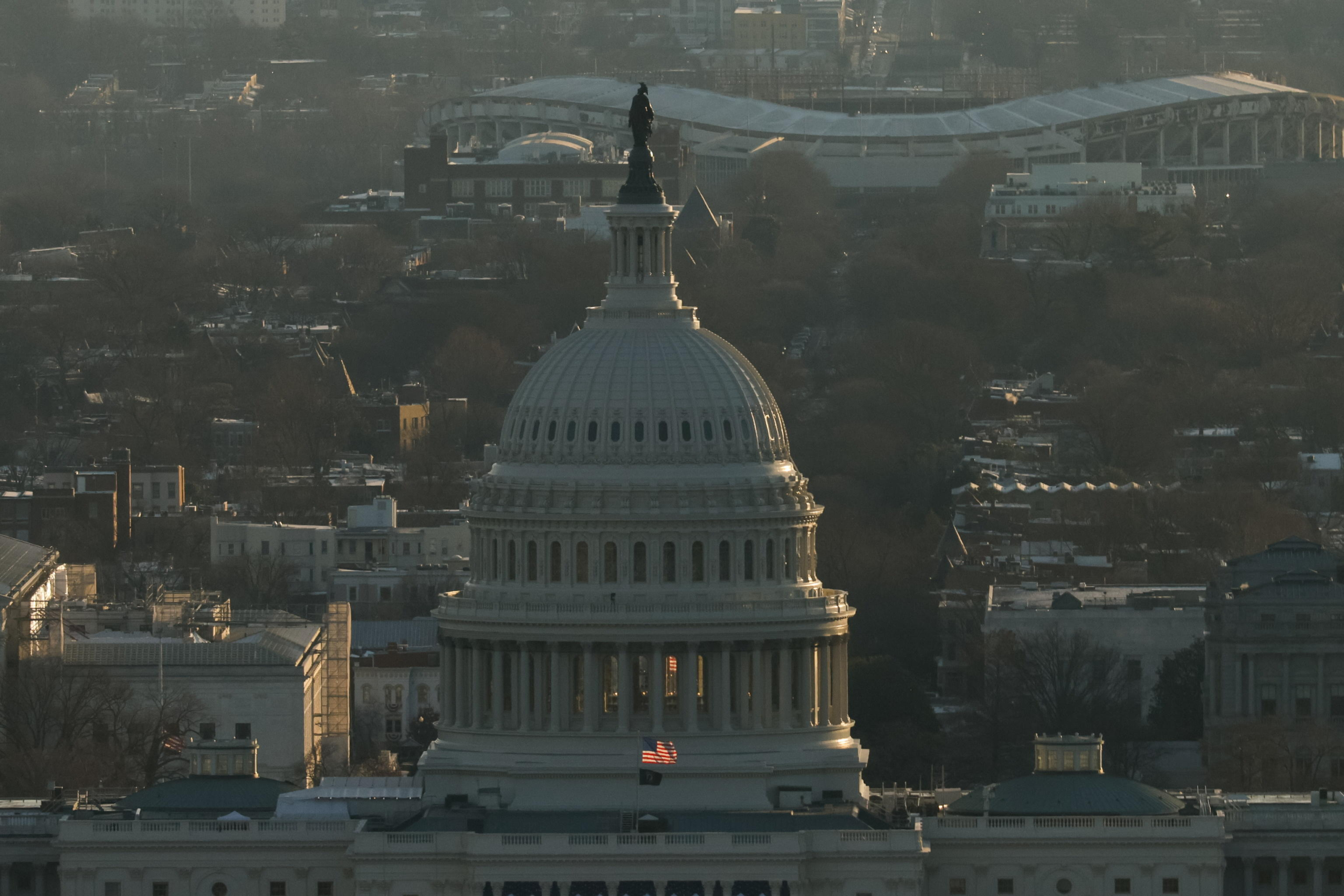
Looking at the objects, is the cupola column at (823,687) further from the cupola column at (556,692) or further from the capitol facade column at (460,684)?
the capitol facade column at (460,684)

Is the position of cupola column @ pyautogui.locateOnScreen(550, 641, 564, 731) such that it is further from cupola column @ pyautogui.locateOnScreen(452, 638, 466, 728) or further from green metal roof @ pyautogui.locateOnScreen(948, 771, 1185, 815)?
green metal roof @ pyautogui.locateOnScreen(948, 771, 1185, 815)

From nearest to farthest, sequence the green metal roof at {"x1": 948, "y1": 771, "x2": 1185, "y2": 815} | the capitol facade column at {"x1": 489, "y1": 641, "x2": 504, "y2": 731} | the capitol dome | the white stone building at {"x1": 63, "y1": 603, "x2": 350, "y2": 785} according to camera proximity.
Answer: the green metal roof at {"x1": 948, "y1": 771, "x2": 1185, "y2": 815}, the capitol dome, the capitol facade column at {"x1": 489, "y1": 641, "x2": 504, "y2": 731}, the white stone building at {"x1": 63, "y1": 603, "x2": 350, "y2": 785}

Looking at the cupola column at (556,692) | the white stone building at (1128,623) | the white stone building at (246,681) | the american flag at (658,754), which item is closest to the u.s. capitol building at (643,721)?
the cupola column at (556,692)

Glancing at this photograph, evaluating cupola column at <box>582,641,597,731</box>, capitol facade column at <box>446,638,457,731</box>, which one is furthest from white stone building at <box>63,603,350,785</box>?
cupola column at <box>582,641,597,731</box>

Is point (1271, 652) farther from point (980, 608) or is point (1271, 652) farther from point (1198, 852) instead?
point (1198, 852)

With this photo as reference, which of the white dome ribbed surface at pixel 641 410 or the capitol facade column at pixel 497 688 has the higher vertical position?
the white dome ribbed surface at pixel 641 410

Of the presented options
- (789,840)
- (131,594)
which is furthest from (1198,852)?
(131,594)
